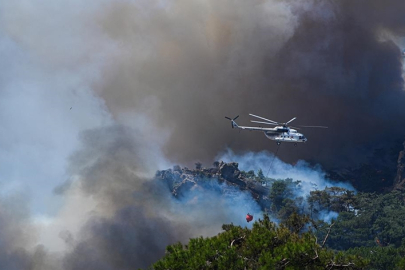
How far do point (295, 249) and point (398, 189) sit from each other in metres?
92.7

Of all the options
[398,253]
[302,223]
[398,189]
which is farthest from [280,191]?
[302,223]

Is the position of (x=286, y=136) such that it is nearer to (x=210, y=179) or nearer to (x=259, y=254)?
(x=210, y=179)

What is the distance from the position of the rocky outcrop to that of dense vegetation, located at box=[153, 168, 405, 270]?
2480 millimetres

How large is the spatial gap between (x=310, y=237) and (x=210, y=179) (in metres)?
69.5

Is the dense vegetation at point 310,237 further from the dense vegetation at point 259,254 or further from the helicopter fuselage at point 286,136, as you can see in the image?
the helicopter fuselage at point 286,136

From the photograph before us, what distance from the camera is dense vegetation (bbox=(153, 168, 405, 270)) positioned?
49469 mm

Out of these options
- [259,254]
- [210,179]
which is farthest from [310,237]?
[210,179]

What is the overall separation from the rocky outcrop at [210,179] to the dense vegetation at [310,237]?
2480 mm

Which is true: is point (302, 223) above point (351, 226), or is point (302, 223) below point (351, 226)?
below

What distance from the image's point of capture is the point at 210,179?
4798 inches

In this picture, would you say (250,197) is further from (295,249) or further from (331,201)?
(295,249)

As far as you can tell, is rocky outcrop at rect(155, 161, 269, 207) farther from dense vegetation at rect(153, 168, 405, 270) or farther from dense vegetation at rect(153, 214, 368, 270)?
dense vegetation at rect(153, 214, 368, 270)

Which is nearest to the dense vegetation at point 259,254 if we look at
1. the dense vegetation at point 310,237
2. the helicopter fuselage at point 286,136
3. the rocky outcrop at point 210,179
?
the dense vegetation at point 310,237

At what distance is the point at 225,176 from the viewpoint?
407 feet
